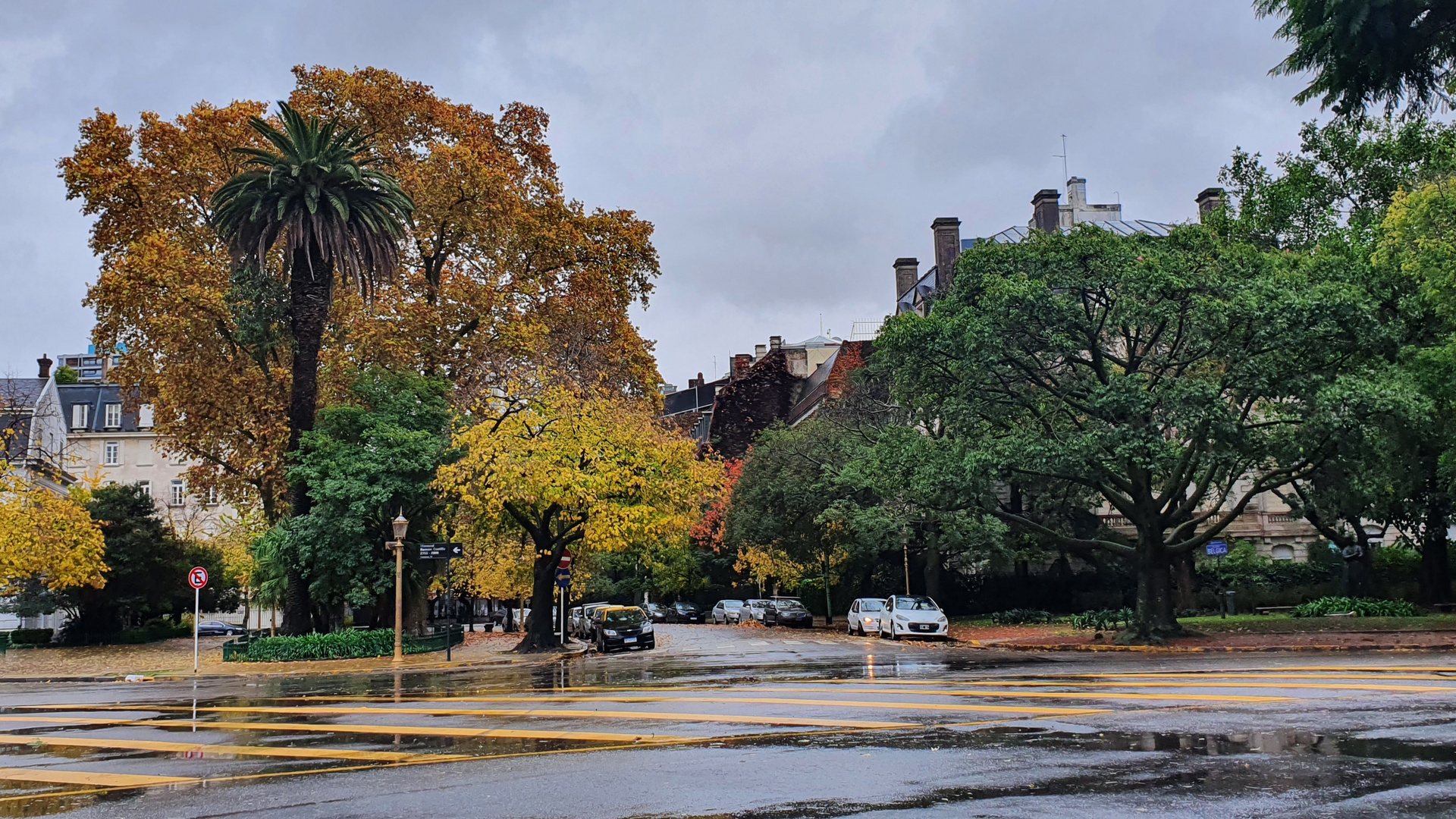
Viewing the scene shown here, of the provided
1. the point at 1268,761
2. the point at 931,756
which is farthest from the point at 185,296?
the point at 1268,761

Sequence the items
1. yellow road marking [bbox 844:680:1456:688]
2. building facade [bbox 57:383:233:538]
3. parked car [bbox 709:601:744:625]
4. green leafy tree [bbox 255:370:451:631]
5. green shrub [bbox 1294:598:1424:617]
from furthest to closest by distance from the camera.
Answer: building facade [bbox 57:383:233:538] < parked car [bbox 709:601:744:625] < green leafy tree [bbox 255:370:451:631] < green shrub [bbox 1294:598:1424:617] < yellow road marking [bbox 844:680:1456:688]

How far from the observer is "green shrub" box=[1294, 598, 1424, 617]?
32.6 meters

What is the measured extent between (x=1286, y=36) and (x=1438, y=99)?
1.67 metres

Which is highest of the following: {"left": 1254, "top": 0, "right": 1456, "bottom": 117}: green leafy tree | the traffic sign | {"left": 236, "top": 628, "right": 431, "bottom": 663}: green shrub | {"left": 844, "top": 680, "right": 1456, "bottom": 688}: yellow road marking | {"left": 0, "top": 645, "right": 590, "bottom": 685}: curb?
{"left": 1254, "top": 0, "right": 1456, "bottom": 117}: green leafy tree

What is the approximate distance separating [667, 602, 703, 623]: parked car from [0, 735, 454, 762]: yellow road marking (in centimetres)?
5317

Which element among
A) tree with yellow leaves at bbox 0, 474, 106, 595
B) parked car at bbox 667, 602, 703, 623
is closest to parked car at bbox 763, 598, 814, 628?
parked car at bbox 667, 602, 703, 623

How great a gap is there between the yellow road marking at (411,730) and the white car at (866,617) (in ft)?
87.9

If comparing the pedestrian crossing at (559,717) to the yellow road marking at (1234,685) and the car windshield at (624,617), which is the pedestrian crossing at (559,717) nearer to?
the yellow road marking at (1234,685)

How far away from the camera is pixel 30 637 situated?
2014 inches

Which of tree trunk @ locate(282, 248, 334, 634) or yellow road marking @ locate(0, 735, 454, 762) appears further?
tree trunk @ locate(282, 248, 334, 634)

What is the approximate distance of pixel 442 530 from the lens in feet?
124

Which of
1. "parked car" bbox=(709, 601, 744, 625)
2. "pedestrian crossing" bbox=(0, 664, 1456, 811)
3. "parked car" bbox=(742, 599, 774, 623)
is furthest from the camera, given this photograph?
"parked car" bbox=(709, 601, 744, 625)

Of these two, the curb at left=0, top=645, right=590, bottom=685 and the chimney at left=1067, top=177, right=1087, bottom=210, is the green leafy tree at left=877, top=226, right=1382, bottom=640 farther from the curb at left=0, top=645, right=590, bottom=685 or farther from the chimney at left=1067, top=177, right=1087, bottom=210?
the chimney at left=1067, top=177, right=1087, bottom=210

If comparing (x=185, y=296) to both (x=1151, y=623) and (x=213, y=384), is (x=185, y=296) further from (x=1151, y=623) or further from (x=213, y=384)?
(x=1151, y=623)
